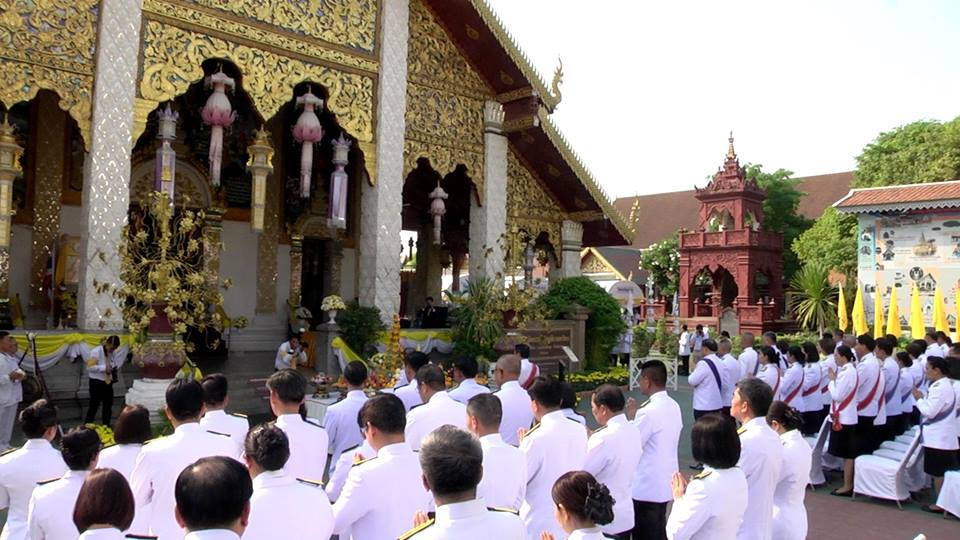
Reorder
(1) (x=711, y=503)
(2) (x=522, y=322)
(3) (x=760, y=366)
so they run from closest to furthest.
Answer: (1) (x=711, y=503) → (3) (x=760, y=366) → (2) (x=522, y=322)

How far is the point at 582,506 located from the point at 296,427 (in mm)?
2015

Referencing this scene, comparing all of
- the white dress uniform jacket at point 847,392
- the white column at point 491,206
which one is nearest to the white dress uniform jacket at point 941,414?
the white dress uniform jacket at point 847,392

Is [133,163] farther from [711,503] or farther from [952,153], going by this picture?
[952,153]

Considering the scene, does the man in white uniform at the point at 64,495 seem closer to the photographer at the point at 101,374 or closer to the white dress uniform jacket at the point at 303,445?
the white dress uniform jacket at the point at 303,445

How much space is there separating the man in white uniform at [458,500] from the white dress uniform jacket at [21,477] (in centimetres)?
241

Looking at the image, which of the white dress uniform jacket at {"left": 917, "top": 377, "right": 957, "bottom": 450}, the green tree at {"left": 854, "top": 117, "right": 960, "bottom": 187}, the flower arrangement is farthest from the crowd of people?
the green tree at {"left": 854, "top": 117, "right": 960, "bottom": 187}

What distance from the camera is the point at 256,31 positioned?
11.5 meters

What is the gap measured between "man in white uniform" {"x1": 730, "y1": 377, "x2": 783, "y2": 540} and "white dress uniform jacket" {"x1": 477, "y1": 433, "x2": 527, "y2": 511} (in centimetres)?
128

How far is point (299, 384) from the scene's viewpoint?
430cm

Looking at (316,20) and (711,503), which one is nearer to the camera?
(711,503)

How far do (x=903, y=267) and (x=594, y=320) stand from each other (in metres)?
16.4

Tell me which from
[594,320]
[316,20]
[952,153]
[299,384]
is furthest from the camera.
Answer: [952,153]

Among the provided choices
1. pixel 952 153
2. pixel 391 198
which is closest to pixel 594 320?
pixel 391 198

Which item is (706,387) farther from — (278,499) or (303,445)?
(278,499)
